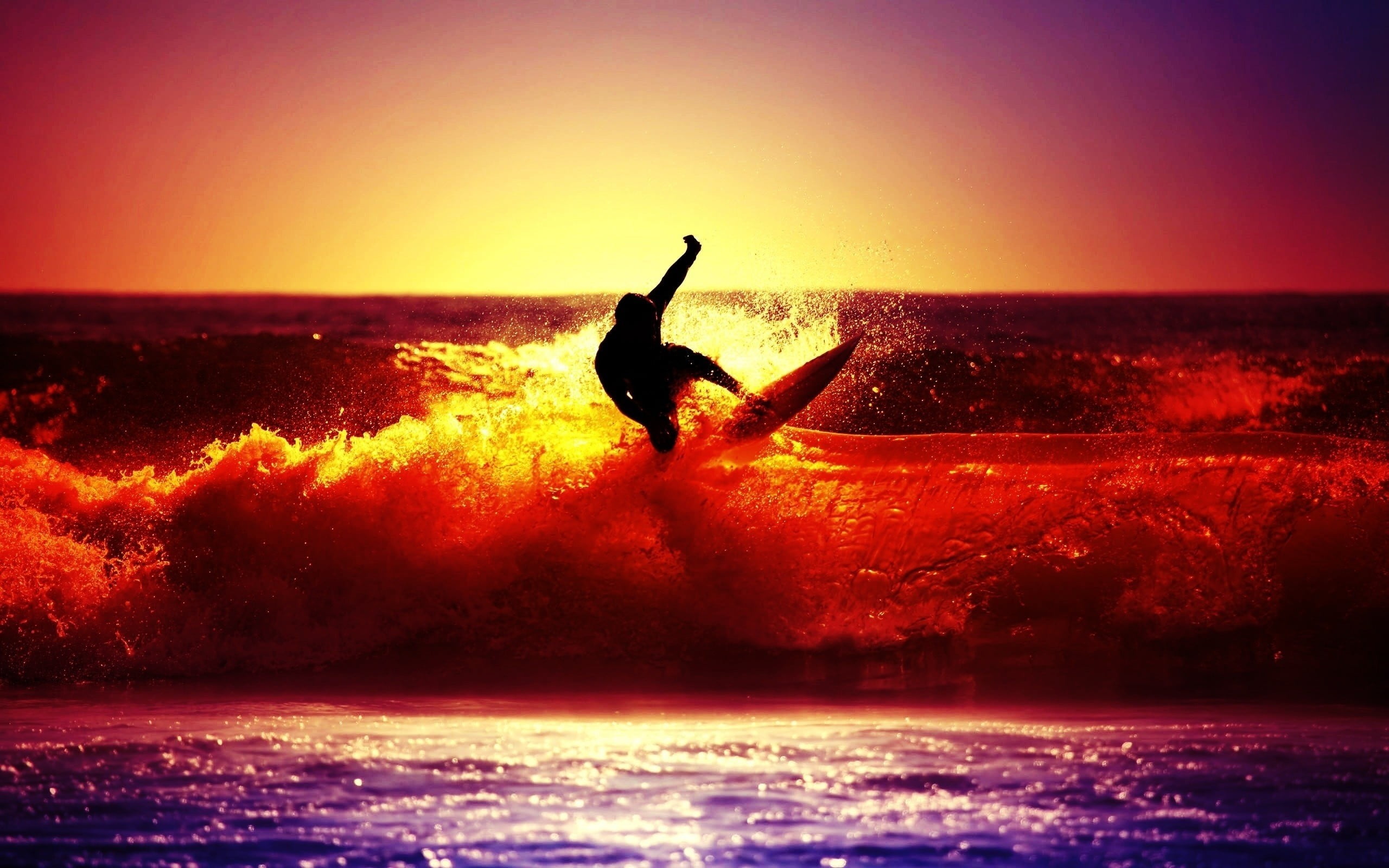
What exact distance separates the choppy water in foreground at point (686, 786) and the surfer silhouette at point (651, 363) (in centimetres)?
198

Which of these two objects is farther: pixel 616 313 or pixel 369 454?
pixel 369 454

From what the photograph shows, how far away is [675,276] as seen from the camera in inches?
298

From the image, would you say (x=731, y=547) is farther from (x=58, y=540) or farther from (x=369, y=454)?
(x=58, y=540)

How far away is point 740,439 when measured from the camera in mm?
8188

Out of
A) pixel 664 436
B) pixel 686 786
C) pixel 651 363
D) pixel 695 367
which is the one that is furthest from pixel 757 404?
pixel 686 786

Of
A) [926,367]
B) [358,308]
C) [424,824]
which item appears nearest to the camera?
[424,824]

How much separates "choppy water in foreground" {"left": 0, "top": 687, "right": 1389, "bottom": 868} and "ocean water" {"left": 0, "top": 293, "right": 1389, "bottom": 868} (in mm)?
22

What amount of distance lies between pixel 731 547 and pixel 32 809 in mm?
3966

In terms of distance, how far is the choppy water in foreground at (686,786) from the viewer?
417 centimetres

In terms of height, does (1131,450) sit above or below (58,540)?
→ above

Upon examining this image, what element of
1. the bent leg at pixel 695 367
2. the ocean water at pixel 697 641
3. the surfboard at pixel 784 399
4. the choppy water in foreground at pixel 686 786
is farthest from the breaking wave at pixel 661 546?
the choppy water in foreground at pixel 686 786

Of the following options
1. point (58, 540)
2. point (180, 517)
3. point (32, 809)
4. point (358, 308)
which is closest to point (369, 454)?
point (180, 517)

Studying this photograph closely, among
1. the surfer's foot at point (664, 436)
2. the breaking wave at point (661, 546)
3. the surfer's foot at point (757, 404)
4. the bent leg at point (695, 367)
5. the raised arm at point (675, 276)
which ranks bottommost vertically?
the breaking wave at point (661, 546)

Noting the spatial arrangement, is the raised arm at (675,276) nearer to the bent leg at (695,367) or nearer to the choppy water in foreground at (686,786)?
the bent leg at (695,367)
